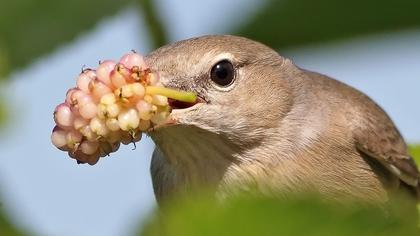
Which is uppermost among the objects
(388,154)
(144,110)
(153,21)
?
(153,21)

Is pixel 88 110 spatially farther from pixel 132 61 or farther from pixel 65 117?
pixel 132 61

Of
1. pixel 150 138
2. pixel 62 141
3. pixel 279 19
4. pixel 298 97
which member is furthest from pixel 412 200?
pixel 62 141

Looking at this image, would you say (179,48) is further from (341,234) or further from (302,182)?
(341,234)

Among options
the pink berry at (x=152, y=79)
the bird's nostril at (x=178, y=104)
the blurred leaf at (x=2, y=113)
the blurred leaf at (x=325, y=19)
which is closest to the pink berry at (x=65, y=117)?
the pink berry at (x=152, y=79)

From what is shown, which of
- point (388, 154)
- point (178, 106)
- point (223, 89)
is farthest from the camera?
point (388, 154)

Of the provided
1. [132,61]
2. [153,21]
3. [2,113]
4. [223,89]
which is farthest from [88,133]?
[223,89]

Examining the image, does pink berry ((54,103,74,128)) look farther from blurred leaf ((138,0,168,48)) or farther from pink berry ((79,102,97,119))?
blurred leaf ((138,0,168,48))
